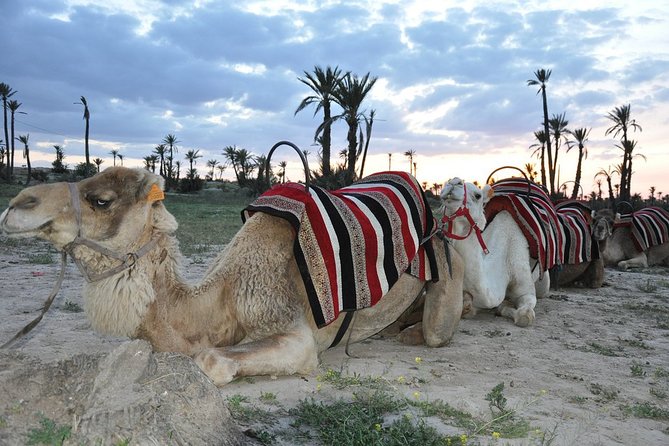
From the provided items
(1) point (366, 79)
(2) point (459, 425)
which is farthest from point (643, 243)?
(1) point (366, 79)

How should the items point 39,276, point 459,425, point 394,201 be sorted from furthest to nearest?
point 39,276
point 394,201
point 459,425

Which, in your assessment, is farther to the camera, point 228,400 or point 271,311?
point 271,311

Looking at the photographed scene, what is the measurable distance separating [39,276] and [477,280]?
561 centimetres

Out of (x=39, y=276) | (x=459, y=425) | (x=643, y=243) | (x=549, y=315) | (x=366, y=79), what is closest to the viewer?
(x=459, y=425)

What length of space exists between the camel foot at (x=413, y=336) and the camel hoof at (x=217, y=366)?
2.09 meters

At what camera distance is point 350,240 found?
4.24 m

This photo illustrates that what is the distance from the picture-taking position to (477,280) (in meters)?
5.63

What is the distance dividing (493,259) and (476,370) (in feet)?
6.76

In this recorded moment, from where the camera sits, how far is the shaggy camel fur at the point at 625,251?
1206 centimetres

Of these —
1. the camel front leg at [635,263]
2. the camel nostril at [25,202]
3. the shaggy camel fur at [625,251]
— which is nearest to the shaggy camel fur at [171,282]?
the camel nostril at [25,202]

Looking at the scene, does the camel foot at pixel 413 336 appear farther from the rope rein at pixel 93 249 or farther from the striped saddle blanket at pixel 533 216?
the rope rein at pixel 93 249

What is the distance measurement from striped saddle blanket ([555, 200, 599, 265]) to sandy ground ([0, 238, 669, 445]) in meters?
0.94

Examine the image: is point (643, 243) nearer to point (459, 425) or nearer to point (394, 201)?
point (394, 201)

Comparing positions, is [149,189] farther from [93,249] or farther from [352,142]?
[352,142]
